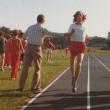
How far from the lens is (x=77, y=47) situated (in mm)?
15555

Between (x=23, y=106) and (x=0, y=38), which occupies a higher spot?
(x=0, y=38)

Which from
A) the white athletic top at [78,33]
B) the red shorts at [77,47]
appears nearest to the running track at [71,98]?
the red shorts at [77,47]

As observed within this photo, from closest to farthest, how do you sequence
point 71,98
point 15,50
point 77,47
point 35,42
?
point 71,98 → point 77,47 → point 35,42 → point 15,50

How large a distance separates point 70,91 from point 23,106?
143 inches

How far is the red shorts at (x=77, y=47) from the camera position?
15555mm

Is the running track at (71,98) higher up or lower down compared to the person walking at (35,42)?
lower down

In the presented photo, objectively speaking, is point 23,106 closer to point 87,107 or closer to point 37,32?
point 87,107

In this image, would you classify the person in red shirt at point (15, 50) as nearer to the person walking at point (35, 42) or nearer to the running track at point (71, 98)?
the running track at point (71, 98)

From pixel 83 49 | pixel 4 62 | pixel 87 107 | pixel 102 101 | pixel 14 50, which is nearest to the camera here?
pixel 87 107

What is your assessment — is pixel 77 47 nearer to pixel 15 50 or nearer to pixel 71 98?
pixel 71 98

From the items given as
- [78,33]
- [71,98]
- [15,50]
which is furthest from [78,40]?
[15,50]

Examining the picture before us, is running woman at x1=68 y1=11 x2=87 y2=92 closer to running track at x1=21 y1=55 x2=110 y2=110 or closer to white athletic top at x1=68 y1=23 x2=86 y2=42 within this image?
white athletic top at x1=68 y1=23 x2=86 y2=42

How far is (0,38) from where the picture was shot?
2566cm

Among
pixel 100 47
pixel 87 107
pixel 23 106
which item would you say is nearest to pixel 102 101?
pixel 87 107
